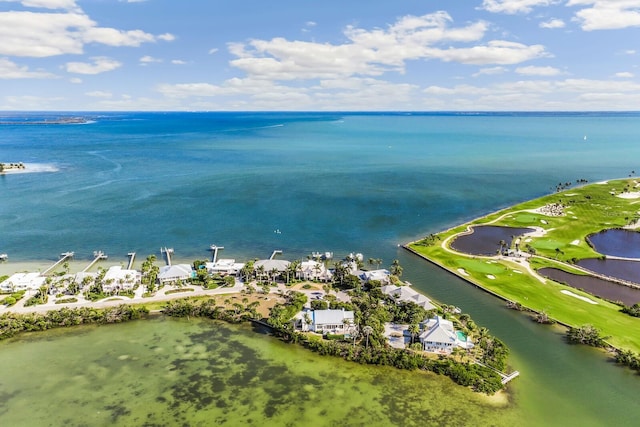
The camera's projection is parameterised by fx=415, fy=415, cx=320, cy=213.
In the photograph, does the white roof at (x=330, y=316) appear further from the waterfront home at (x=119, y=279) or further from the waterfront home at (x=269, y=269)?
the waterfront home at (x=119, y=279)

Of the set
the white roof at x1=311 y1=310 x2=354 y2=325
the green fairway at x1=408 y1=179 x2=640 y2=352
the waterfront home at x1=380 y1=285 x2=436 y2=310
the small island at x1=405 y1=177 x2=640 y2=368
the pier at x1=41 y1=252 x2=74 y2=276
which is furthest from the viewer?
the pier at x1=41 y1=252 x2=74 y2=276

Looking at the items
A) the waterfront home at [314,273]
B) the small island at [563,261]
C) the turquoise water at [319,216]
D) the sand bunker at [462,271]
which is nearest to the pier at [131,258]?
the turquoise water at [319,216]

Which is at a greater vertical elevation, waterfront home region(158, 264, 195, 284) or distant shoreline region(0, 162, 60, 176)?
distant shoreline region(0, 162, 60, 176)

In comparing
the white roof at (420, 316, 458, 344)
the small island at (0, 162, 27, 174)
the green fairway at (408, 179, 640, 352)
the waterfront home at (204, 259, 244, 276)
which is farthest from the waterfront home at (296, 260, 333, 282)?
the small island at (0, 162, 27, 174)

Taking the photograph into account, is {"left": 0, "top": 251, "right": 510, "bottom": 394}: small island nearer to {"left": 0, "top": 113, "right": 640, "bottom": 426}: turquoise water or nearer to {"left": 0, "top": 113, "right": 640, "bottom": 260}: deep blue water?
{"left": 0, "top": 113, "right": 640, "bottom": 426}: turquoise water

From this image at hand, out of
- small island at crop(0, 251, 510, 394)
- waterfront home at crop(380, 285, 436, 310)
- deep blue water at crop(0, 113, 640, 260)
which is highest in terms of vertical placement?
deep blue water at crop(0, 113, 640, 260)

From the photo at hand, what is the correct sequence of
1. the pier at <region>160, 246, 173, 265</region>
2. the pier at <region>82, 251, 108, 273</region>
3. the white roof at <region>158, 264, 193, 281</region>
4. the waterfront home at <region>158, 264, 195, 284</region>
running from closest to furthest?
Result: the waterfront home at <region>158, 264, 195, 284</region>
the white roof at <region>158, 264, 193, 281</region>
the pier at <region>82, 251, 108, 273</region>
the pier at <region>160, 246, 173, 265</region>

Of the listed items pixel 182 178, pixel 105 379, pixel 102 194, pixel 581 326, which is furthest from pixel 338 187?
pixel 105 379
